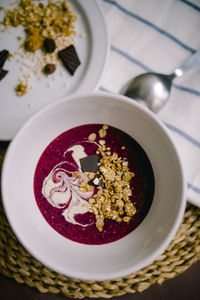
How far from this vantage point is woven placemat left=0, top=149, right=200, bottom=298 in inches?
34.5

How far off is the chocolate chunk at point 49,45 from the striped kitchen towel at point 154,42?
0.18 metres

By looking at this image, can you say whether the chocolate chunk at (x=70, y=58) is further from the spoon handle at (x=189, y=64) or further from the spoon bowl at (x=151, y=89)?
the spoon handle at (x=189, y=64)

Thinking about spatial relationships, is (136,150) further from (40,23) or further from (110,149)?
(40,23)

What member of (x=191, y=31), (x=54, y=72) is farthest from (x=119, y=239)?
(x=191, y=31)

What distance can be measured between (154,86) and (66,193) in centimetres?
42

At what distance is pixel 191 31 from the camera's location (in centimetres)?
92

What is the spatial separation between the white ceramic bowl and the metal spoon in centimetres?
12

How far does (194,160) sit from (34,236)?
0.52 metres

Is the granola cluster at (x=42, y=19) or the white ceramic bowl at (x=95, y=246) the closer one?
the white ceramic bowl at (x=95, y=246)

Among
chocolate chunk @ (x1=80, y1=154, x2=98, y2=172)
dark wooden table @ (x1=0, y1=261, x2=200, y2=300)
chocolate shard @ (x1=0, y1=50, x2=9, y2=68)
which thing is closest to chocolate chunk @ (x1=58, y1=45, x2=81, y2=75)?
chocolate shard @ (x1=0, y1=50, x2=9, y2=68)

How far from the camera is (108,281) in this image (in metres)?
0.88

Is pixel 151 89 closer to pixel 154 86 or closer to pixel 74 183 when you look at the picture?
pixel 154 86

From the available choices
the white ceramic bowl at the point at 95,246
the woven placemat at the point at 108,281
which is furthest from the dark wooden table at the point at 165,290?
the white ceramic bowl at the point at 95,246

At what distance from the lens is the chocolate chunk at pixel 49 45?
90cm
